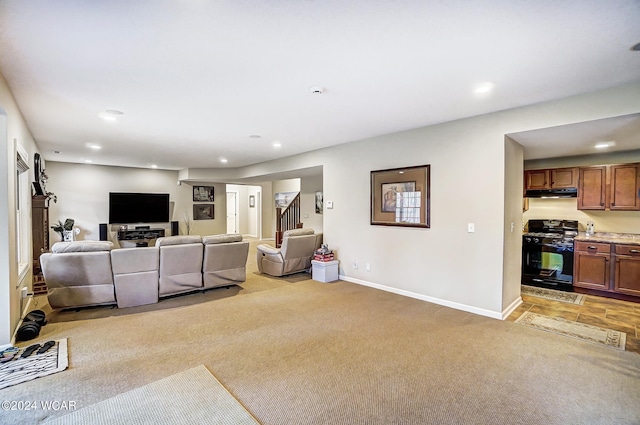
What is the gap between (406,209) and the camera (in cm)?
469

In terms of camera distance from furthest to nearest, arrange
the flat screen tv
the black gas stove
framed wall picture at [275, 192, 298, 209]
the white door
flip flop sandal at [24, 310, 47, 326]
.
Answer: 1. the white door
2. framed wall picture at [275, 192, 298, 209]
3. the flat screen tv
4. the black gas stove
5. flip flop sandal at [24, 310, 47, 326]

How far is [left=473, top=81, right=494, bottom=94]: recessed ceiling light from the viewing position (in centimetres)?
288

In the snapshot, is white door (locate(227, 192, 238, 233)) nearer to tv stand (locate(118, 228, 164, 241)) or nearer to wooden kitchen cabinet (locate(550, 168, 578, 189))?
tv stand (locate(118, 228, 164, 241))

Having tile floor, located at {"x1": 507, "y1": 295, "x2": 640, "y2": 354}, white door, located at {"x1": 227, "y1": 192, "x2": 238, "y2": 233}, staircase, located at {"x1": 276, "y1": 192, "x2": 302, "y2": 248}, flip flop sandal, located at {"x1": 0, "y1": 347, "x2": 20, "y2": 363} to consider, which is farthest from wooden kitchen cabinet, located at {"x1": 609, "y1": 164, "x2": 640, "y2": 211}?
white door, located at {"x1": 227, "y1": 192, "x2": 238, "y2": 233}

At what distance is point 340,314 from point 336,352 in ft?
3.29

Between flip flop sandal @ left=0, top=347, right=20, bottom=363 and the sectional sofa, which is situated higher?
the sectional sofa

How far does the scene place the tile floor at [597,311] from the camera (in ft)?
11.5

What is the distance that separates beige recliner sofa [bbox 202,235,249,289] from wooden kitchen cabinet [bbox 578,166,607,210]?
220 inches

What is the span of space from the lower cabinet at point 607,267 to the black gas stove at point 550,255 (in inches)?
5.3

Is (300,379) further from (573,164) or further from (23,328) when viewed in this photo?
(573,164)

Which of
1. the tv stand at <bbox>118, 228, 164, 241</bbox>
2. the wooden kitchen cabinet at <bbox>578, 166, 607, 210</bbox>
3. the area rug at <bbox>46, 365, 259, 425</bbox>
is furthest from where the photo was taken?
the tv stand at <bbox>118, 228, 164, 241</bbox>

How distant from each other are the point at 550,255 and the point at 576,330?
6.97 ft

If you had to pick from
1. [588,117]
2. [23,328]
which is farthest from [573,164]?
[23,328]

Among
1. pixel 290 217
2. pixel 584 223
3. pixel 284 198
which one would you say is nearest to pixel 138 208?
pixel 290 217
